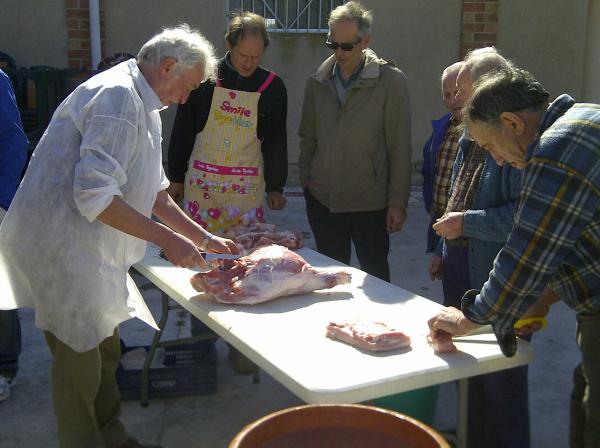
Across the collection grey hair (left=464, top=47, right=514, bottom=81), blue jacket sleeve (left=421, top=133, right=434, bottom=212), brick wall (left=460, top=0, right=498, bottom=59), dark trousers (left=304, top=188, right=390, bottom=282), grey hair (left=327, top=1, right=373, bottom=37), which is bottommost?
dark trousers (left=304, top=188, right=390, bottom=282)

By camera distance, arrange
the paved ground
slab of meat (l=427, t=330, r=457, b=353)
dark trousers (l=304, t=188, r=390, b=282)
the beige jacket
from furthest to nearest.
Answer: dark trousers (l=304, t=188, r=390, b=282)
the beige jacket
the paved ground
slab of meat (l=427, t=330, r=457, b=353)

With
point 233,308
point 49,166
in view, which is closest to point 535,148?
point 233,308

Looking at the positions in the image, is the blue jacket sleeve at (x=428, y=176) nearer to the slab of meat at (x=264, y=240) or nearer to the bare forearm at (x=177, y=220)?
the slab of meat at (x=264, y=240)

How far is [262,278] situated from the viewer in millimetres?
3066

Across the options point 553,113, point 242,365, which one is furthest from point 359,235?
point 553,113

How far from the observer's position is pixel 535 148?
202 centimetres

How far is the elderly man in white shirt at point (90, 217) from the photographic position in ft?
8.73

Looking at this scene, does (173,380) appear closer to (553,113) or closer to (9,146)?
(9,146)

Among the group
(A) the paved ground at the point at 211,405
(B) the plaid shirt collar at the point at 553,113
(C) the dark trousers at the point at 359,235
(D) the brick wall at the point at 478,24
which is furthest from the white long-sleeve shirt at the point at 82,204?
(D) the brick wall at the point at 478,24

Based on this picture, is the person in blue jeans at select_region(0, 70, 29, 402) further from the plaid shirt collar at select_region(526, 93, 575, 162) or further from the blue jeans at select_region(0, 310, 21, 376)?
the plaid shirt collar at select_region(526, 93, 575, 162)

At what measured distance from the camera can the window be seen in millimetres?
8516

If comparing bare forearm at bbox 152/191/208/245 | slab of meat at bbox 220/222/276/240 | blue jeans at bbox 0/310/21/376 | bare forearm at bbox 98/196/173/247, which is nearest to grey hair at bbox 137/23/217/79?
bare forearm at bbox 98/196/173/247

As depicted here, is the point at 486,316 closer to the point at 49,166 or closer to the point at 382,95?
the point at 49,166

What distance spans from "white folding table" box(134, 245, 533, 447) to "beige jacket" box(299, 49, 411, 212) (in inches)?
43.1
